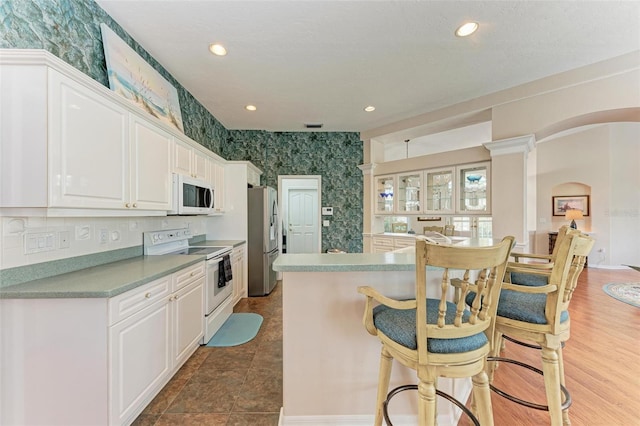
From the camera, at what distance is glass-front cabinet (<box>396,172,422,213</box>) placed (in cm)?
447

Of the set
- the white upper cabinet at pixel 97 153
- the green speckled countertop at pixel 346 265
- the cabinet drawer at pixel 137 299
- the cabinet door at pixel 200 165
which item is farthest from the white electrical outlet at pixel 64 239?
the green speckled countertop at pixel 346 265

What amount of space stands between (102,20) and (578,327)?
5.60m

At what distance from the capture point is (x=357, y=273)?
1.50 metres

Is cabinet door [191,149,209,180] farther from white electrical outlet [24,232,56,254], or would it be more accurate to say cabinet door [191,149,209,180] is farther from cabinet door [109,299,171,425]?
cabinet door [109,299,171,425]

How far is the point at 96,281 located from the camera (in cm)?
151

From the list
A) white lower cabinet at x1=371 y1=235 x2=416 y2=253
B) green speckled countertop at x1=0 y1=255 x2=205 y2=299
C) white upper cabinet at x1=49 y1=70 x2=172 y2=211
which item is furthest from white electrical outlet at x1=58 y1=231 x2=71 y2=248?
white lower cabinet at x1=371 y1=235 x2=416 y2=253

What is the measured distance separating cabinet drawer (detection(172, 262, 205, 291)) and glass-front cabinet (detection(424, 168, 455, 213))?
3689 millimetres

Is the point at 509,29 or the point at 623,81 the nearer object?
the point at 509,29

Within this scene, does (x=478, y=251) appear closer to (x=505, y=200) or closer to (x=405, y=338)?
(x=405, y=338)

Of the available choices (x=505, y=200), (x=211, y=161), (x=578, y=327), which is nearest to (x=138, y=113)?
(x=211, y=161)

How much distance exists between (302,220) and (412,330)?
560cm

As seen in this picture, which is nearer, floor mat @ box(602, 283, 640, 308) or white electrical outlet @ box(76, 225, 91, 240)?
white electrical outlet @ box(76, 225, 91, 240)

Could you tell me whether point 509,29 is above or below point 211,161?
above

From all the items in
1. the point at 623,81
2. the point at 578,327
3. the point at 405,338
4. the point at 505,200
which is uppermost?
the point at 623,81
